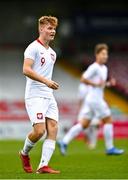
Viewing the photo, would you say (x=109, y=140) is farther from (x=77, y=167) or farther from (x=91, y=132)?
(x=91, y=132)

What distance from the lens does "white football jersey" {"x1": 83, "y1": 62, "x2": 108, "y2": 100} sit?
56.2 ft

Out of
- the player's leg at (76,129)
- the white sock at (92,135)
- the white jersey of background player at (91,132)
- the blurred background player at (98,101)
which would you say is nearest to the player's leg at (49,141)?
the blurred background player at (98,101)

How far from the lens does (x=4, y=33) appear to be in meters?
34.0

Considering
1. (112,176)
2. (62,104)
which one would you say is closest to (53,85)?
(112,176)

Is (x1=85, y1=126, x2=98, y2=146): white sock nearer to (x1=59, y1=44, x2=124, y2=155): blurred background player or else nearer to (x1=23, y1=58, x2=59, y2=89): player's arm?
(x1=59, y1=44, x2=124, y2=155): blurred background player

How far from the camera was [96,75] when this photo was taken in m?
17.3

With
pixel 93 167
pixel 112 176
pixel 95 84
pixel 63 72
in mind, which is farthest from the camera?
pixel 63 72

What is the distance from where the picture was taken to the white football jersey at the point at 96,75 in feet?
56.2

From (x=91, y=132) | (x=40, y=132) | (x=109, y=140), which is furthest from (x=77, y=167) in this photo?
(x=91, y=132)

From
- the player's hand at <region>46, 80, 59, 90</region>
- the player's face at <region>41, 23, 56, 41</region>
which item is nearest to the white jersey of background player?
the player's face at <region>41, 23, 56, 41</region>

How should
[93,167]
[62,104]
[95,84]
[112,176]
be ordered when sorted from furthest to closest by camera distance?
[62,104] → [95,84] → [93,167] → [112,176]

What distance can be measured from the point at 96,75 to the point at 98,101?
0.70 m

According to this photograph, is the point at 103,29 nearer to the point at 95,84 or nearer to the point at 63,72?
the point at 63,72

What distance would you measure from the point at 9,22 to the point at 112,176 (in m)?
23.4
